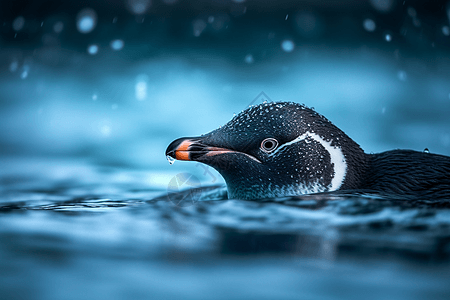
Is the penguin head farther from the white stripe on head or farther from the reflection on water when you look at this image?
the reflection on water

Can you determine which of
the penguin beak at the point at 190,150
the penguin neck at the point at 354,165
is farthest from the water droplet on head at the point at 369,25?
the penguin beak at the point at 190,150

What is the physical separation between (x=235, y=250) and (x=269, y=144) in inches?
33.1

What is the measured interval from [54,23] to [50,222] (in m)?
3.32

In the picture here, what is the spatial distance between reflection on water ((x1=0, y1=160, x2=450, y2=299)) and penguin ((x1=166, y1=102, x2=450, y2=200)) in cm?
24

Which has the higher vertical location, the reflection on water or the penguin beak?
the penguin beak

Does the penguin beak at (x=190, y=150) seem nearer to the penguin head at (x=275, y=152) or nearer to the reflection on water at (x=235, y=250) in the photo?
the penguin head at (x=275, y=152)

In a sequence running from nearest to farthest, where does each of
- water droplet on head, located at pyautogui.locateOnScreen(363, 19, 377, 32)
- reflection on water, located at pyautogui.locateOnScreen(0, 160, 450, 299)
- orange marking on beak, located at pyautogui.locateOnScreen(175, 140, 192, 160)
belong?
reflection on water, located at pyautogui.locateOnScreen(0, 160, 450, 299) → orange marking on beak, located at pyautogui.locateOnScreen(175, 140, 192, 160) → water droplet on head, located at pyautogui.locateOnScreen(363, 19, 377, 32)

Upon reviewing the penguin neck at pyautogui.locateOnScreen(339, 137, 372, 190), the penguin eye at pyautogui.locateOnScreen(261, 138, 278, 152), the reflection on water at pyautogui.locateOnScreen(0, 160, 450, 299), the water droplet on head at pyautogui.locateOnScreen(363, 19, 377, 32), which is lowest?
the reflection on water at pyautogui.locateOnScreen(0, 160, 450, 299)

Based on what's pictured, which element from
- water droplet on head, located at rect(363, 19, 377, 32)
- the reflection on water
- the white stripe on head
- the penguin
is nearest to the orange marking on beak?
the penguin

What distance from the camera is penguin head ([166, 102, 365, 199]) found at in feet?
6.35

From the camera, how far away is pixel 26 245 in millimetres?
1212

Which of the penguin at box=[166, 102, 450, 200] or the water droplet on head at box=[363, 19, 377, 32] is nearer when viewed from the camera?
the penguin at box=[166, 102, 450, 200]

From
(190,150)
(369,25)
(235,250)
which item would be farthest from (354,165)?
(369,25)

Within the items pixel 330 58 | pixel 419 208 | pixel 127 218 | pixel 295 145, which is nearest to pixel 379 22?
pixel 330 58
